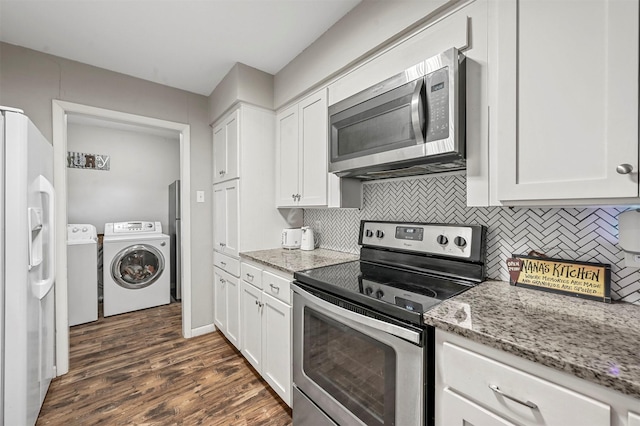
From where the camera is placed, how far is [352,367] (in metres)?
1.18

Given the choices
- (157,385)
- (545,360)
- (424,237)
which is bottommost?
(157,385)

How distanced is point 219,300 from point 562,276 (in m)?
2.54

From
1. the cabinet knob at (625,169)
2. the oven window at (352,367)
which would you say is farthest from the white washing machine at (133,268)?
the cabinet knob at (625,169)

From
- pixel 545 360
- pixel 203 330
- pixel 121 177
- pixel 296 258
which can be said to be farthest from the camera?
pixel 121 177

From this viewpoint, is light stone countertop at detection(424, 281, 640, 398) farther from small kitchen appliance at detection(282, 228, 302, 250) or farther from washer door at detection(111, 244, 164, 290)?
washer door at detection(111, 244, 164, 290)

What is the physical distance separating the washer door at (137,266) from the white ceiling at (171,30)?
2.07 meters

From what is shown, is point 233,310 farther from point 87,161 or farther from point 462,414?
point 87,161

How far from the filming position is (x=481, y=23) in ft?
3.62

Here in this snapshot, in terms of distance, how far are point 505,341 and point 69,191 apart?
483 cm

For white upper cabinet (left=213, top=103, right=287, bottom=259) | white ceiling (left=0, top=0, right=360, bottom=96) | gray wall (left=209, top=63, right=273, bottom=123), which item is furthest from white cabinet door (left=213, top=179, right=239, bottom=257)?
white ceiling (left=0, top=0, right=360, bottom=96)

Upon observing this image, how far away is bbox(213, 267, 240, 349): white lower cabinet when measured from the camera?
91.1 inches

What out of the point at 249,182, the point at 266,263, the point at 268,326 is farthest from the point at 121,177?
the point at 268,326

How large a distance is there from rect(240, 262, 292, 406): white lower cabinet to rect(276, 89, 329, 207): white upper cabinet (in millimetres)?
609

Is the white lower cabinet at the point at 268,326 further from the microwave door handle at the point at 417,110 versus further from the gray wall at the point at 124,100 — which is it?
the microwave door handle at the point at 417,110
